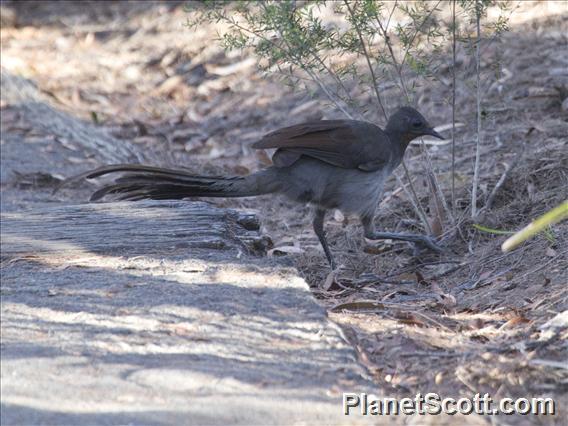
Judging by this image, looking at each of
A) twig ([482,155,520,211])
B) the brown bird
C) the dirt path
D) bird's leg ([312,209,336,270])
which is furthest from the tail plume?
twig ([482,155,520,211])

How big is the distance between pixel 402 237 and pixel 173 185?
68.1 inches

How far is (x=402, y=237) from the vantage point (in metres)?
6.75

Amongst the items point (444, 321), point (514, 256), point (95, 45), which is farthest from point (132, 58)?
point (444, 321)

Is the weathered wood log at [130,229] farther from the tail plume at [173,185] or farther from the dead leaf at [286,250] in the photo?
the dead leaf at [286,250]

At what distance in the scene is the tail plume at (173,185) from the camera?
624 cm

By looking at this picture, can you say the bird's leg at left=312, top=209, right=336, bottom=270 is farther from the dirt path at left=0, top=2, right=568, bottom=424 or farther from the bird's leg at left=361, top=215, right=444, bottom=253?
the bird's leg at left=361, top=215, right=444, bottom=253

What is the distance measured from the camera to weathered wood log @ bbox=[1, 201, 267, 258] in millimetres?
5559

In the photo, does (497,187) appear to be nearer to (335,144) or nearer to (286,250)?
(335,144)

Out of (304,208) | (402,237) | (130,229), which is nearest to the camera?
(130,229)

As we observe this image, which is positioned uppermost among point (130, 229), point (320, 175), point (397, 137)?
point (397, 137)

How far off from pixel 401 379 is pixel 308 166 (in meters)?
2.86

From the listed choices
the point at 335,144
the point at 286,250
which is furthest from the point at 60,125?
the point at 335,144

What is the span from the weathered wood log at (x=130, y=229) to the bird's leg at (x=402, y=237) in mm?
1005

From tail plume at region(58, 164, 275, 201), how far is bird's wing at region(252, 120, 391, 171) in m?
0.29
